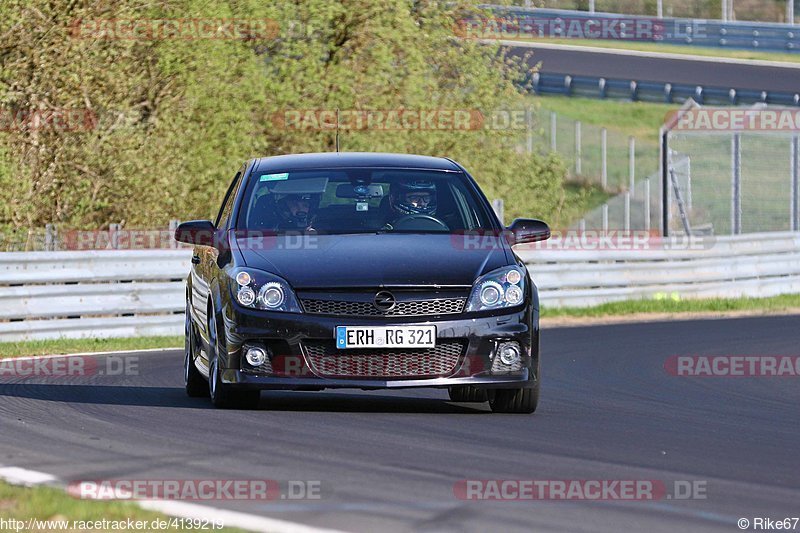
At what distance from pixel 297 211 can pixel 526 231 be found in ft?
4.82

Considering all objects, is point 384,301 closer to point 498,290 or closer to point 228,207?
point 498,290

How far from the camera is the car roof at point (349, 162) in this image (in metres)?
10.9

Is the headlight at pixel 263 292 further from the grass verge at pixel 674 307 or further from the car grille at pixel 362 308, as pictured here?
the grass verge at pixel 674 307

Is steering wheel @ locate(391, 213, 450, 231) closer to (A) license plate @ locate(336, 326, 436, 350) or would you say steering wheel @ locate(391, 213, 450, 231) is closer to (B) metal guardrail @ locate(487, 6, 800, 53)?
(A) license plate @ locate(336, 326, 436, 350)

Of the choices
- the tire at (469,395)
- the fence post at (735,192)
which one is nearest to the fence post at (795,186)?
the fence post at (735,192)

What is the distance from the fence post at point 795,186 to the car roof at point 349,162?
17.0 metres

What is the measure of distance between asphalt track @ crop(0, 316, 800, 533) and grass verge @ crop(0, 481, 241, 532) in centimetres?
43

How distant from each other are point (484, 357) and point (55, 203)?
14.9m

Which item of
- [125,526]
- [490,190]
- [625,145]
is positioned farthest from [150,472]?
[625,145]

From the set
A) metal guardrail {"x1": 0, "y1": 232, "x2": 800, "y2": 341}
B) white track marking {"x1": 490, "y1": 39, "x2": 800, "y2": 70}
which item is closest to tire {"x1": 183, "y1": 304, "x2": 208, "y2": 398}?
metal guardrail {"x1": 0, "y1": 232, "x2": 800, "y2": 341}

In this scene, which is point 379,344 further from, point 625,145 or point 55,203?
point 625,145

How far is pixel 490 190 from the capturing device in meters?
29.2

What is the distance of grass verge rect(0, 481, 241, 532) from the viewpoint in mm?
5742

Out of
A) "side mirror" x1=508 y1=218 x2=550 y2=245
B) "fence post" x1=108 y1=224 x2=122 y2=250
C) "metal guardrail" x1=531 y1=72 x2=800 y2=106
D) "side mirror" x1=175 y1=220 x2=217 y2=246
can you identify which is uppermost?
"side mirror" x1=175 y1=220 x2=217 y2=246
